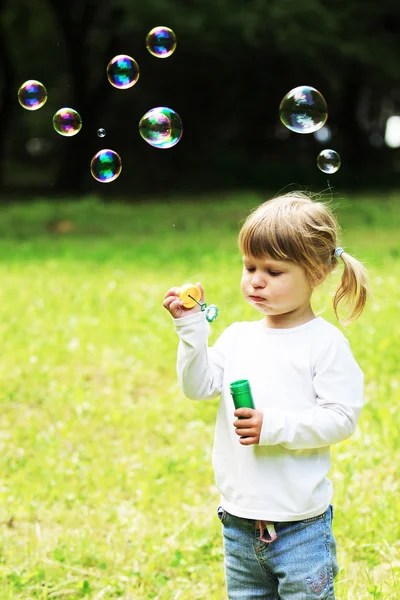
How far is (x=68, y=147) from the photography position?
20328 millimetres

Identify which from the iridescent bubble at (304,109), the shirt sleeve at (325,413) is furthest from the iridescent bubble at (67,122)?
the shirt sleeve at (325,413)

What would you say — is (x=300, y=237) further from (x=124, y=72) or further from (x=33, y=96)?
(x=33, y=96)

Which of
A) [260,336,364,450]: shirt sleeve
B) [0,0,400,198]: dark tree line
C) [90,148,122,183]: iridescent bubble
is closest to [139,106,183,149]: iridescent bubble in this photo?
[90,148,122,183]: iridescent bubble

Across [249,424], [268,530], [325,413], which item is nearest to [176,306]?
[249,424]

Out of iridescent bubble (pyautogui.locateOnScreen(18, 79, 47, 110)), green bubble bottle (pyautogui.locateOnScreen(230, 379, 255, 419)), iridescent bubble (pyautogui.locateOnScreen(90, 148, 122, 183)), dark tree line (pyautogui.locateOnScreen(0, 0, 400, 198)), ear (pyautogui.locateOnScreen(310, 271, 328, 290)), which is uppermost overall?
dark tree line (pyautogui.locateOnScreen(0, 0, 400, 198))

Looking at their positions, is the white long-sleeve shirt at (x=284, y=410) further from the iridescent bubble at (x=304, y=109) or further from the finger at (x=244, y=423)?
the iridescent bubble at (x=304, y=109)

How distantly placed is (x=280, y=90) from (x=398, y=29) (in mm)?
3943

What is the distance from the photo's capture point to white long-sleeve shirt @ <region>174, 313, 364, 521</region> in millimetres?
2377

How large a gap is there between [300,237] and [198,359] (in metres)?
0.44

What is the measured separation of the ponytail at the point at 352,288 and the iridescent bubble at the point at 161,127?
A: 1.29 metres

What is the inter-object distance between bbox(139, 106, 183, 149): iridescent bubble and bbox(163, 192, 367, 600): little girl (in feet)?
3.97

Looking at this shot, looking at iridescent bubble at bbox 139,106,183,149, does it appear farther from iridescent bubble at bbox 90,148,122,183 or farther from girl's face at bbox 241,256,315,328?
girl's face at bbox 241,256,315,328

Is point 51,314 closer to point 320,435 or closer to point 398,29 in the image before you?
point 320,435

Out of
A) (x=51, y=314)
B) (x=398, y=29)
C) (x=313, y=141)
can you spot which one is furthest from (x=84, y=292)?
(x=313, y=141)
